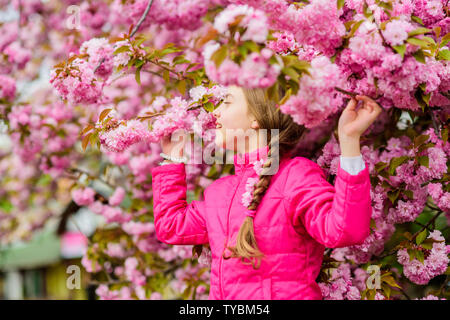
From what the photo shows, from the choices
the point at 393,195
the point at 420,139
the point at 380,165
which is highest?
the point at 420,139

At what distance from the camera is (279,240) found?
5.46 feet

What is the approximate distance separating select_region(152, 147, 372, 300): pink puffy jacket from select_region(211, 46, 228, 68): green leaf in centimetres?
55

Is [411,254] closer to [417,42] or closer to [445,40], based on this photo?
[445,40]

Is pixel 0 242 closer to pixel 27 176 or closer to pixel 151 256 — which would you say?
pixel 27 176

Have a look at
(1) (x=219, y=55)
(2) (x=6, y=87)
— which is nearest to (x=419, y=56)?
(1) (x=219, y=55)

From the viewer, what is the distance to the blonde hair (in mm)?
1637

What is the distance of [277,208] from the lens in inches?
66.1

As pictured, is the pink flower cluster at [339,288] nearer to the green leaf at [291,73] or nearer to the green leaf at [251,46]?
the green leaf at [291,73]

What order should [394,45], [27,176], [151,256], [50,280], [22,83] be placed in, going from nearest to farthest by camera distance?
[394,45] → [151,256] → [22,83] → [27,176] → [50,280]

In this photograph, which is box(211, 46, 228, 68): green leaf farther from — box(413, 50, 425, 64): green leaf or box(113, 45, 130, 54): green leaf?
box(113, 45, 130, 54): green leaf

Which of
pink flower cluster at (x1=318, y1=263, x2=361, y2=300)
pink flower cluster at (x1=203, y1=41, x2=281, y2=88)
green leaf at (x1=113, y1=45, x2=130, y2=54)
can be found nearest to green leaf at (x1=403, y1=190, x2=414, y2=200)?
pink flower cluster at (x1=318, y1=263, x2=361, y2=300)

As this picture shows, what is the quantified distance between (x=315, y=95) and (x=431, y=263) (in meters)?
1.22

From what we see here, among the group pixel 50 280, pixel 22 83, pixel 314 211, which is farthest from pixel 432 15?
pixel 50 280
